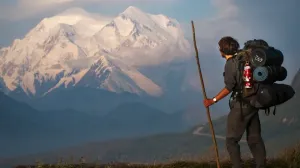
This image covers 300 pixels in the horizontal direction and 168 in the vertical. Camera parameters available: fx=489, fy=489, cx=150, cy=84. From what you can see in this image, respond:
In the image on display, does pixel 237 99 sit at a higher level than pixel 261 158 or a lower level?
higher

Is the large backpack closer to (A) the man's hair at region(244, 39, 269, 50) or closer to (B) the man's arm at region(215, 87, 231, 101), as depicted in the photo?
(A) the man's hair at region(244, 39, 269, 50)

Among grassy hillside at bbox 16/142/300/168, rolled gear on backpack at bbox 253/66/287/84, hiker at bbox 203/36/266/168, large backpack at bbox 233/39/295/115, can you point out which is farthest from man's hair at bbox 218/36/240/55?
grassy hillside at bbox 16/142/300/168

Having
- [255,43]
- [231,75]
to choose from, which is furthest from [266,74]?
[255,43]

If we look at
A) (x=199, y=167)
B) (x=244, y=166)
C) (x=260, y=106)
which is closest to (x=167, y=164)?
(x=199, y=167)

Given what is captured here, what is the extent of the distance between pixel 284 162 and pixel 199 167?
2125mm

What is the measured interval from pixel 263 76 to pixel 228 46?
992 mm

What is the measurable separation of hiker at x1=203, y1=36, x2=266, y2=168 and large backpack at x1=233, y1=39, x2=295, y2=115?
12cm

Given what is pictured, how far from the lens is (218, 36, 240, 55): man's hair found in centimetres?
950

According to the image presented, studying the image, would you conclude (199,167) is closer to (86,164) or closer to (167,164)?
(167,164)

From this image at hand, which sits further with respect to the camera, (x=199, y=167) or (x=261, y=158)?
(x=199, y=167)

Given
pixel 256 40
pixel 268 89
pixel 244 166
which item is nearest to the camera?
pixel 268 89

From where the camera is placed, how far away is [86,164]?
38.4 feet

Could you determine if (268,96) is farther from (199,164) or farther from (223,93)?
(199,164)

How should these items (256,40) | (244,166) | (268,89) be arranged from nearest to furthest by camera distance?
(268,89), (256,40), (244,166)
